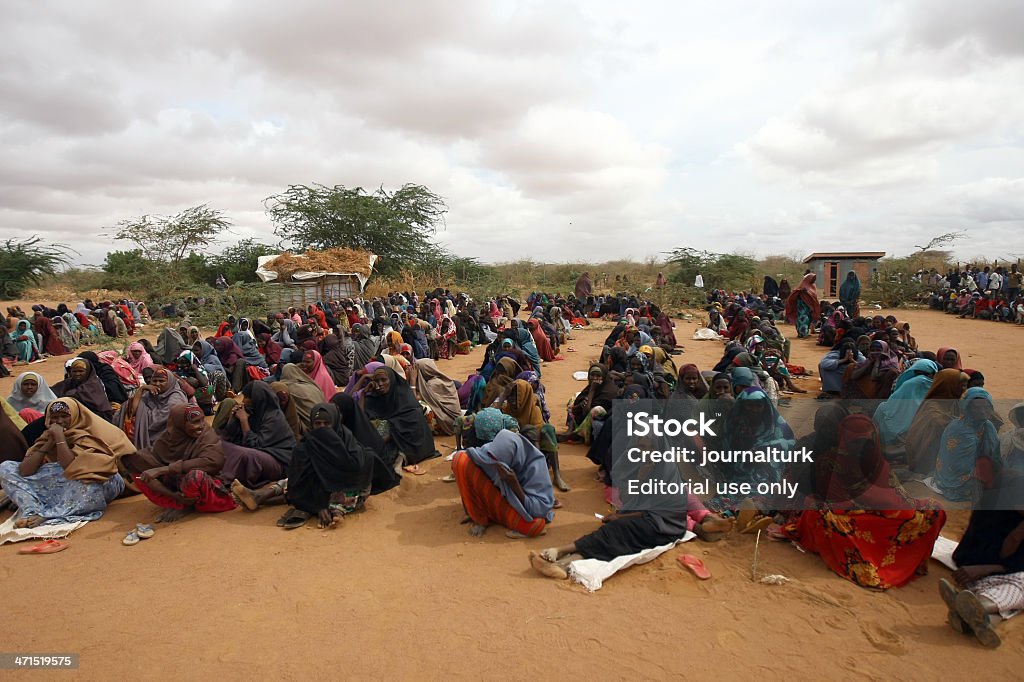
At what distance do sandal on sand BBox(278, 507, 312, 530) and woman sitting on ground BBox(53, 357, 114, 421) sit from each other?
10.8 feet

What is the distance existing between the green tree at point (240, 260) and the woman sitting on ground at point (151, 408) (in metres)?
23.5

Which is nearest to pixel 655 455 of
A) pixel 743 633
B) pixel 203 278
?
pixel 743 633

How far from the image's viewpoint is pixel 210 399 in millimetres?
7512

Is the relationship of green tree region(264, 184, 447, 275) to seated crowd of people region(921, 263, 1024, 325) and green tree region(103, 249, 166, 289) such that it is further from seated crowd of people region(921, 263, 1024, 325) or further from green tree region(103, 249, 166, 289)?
seated crowd of people region(921, 263, 1024, 325)

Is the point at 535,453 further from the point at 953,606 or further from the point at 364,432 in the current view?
the point at 953,606

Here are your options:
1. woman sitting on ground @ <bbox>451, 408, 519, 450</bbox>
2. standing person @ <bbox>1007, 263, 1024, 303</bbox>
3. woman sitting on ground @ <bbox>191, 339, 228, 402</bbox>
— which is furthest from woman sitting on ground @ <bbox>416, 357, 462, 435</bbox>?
standing person @ <bbox>1007, 263, 1024, 303</bbox>

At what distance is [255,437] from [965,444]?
598cm

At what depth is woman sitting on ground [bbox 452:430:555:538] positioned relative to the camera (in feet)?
13.9

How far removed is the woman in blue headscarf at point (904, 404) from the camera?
538 centimetres

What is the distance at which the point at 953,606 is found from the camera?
119 inches

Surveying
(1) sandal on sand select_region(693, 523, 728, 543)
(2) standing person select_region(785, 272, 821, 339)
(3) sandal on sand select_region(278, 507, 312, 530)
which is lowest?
(3) sandal on sand select_region(278, 507, 312, 530)

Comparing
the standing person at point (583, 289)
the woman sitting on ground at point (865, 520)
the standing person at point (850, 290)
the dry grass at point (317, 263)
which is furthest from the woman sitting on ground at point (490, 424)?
the standing person at point (583, 289)

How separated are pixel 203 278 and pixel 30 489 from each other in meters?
26.5

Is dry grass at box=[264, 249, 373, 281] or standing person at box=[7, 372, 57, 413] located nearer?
standing person at box=[7, 372, 57, 413]
